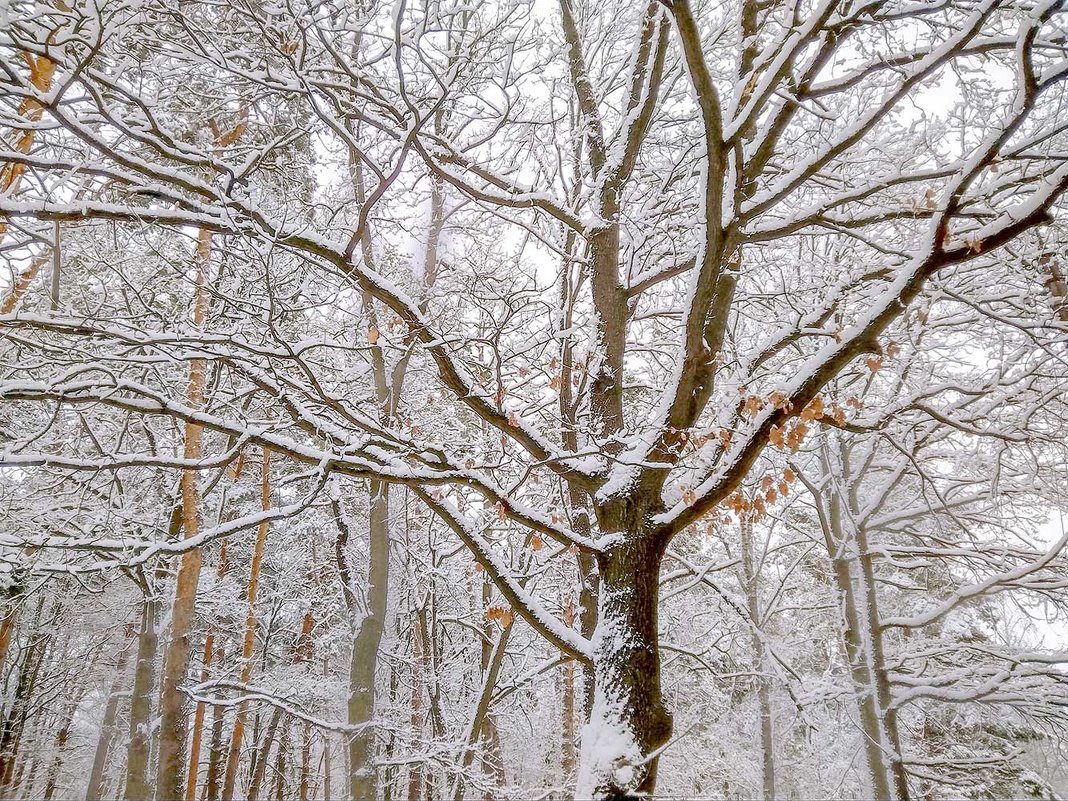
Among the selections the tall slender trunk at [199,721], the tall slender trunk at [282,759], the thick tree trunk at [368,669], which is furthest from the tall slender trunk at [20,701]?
the thick tree trunk at [368,669]

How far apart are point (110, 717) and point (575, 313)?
19.2 meters

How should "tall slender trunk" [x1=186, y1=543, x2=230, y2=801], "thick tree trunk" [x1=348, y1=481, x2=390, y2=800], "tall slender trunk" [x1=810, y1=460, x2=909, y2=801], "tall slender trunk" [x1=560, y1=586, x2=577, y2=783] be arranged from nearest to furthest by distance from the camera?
"thick tree trunk" [x1=348, y1=481, x2=390, y2=800]
"tall slender trunk" [x1=810, y1=460, x2=909, y2=801]
"tall slender trunk" [x1=560, y1=586, x2=577, y2=783]
"tall slender trunk" [x1=186, y1=543, x2=230, y2=801]

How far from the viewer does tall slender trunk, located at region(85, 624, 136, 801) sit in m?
14.2

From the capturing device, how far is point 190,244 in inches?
346

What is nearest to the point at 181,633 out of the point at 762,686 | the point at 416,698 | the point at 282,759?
the point at 416,698

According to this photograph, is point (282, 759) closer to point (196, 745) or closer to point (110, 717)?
point (196, 745)

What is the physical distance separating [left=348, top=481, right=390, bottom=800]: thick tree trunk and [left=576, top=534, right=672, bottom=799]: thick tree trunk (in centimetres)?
361

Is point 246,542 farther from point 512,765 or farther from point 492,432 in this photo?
point 512,765

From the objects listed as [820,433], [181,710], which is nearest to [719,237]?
[820,433]

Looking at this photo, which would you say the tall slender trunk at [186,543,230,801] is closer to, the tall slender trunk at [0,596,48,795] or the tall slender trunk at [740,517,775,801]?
the tall slender trunk at [0,596,48,795]

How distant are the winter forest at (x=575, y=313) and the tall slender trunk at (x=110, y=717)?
5275 mm

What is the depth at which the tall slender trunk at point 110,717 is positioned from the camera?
14242mm

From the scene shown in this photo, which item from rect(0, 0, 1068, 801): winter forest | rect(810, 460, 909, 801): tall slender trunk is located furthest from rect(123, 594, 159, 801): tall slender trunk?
rect(810, 460, 909, 801): tall slender trunk

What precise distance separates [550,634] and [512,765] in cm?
1667
